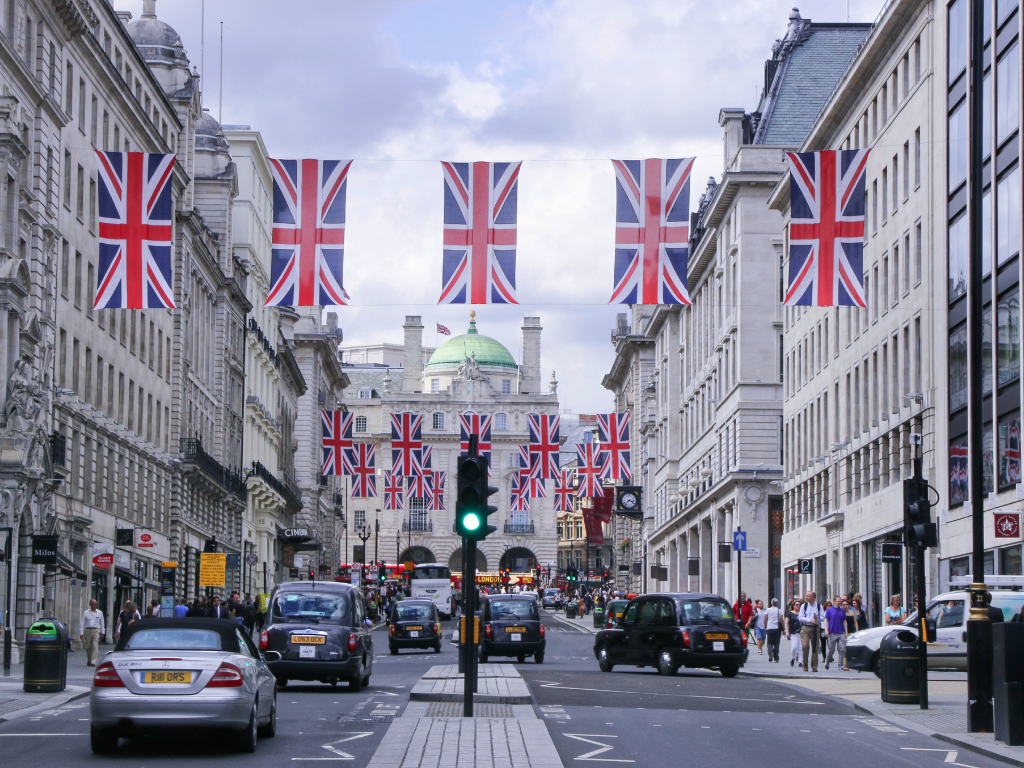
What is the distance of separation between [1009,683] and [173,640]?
8.87m

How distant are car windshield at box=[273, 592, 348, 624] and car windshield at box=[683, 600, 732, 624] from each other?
8.26m

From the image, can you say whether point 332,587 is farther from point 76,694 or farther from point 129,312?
point 129,312

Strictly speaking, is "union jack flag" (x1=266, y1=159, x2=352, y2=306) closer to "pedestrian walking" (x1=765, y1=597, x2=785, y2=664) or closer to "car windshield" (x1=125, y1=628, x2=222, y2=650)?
"car windshield" (x1=125, y1=628, x2=222, y2=650)

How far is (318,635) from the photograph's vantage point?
2622 cm

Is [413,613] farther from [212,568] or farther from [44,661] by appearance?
[44,661]

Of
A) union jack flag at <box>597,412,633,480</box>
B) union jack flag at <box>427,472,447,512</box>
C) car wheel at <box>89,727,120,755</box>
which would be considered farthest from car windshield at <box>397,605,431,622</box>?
car wheel at <box>89,727,120,755</box>

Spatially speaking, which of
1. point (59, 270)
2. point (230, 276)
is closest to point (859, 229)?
point (59, 270)

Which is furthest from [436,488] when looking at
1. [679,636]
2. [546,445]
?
[679,636]

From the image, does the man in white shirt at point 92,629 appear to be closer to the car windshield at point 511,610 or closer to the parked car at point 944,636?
the car windshield at point 511,610

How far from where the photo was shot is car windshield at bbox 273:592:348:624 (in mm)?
26953

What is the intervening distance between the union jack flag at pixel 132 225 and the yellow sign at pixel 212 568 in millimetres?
20807

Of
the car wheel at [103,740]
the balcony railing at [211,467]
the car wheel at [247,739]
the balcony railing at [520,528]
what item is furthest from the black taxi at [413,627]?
the balcony railing at [520,528]

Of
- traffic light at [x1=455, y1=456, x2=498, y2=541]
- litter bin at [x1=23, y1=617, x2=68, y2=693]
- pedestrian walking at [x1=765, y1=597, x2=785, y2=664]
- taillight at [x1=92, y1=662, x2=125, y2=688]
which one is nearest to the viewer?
taillight at [x1=92, y1=662, x2=125, y2=688]

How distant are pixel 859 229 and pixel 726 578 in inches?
1981
